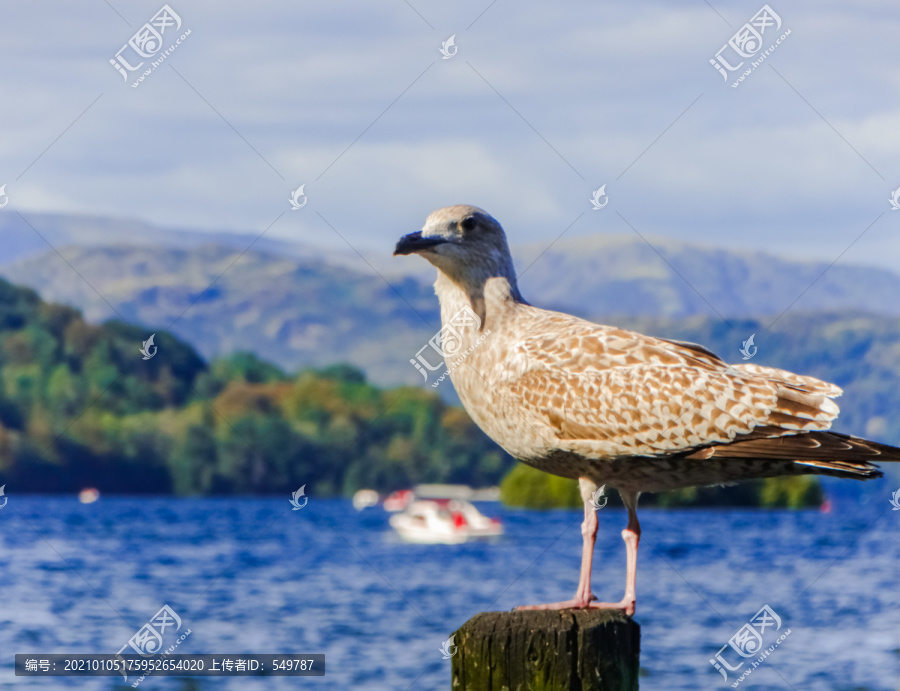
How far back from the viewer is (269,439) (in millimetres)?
158625

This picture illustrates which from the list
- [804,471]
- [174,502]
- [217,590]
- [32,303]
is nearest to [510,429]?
[804,471]

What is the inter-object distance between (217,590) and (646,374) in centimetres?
5072

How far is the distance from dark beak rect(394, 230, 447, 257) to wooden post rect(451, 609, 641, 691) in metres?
2.69

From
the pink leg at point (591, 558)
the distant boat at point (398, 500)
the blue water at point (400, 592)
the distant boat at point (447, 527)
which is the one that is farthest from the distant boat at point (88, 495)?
the pink leg at point (591, 558)

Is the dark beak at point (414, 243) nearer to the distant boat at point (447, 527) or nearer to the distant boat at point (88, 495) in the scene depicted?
the distant boat at point (447, 527)

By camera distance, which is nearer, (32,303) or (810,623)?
(810,623)

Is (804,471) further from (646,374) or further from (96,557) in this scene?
(96,557)

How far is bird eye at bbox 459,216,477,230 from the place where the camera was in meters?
7.98

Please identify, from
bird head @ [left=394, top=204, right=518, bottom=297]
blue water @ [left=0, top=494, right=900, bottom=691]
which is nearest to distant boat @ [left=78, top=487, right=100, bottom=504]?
blue water @ [left=0, top=494, right=900, bottom=691]

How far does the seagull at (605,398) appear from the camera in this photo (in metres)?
7.57

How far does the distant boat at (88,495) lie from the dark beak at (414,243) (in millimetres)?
153540

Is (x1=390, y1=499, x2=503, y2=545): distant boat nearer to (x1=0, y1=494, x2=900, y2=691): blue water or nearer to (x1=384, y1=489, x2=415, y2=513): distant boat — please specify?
(x1=0, y1=494, x2=900, y2=691): blue water

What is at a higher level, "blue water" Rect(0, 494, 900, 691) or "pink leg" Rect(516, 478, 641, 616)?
"blue water" Rect(0, 494, 900, 691)

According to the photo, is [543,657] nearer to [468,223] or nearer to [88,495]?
[468,223]
